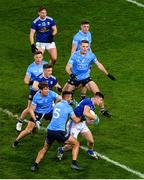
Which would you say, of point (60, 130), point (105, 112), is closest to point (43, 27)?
point (105, 112)

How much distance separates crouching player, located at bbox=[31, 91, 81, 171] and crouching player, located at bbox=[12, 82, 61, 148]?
1038 millimetres

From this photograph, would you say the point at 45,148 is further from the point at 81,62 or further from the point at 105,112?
the point at 81,62

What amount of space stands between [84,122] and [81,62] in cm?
376

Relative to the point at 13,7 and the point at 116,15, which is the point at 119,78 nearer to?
the point at 116,15

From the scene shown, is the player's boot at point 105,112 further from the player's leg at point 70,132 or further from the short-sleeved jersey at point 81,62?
the player's leg at point 70,132

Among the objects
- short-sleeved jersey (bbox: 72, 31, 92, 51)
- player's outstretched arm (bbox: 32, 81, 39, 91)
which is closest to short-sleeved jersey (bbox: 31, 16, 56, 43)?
short-sleeved jersey (bbox: 72, 31, 92, 51)

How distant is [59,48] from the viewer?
2986 cm

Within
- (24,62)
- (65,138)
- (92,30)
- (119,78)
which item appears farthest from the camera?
(92,30)

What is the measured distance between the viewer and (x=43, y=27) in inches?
1007

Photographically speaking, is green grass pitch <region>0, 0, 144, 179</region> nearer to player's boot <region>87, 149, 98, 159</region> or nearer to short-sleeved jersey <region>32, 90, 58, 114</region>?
player's boot <region>87, 149, 98, 159</region>

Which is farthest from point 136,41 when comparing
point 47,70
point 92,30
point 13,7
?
point 47,70

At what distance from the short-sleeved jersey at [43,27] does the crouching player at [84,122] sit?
7.01 metres

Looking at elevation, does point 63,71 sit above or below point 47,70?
below

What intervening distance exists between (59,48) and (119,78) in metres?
4.28
